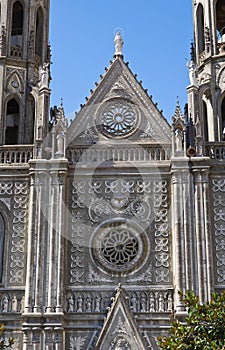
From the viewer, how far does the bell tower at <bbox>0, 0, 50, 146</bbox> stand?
24.4 metres

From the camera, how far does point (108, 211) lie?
75.1 ft

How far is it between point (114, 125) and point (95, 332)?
711 cm

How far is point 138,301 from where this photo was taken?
21625mm

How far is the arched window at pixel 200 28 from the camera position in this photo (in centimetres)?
2673

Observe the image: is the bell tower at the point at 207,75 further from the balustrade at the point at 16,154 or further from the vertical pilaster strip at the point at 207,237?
the balustrade at the point at 16,154

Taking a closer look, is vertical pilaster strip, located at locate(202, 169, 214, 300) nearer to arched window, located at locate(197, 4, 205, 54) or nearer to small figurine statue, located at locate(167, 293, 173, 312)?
small figurine statue, located at locate(167, 293, 173, 312)

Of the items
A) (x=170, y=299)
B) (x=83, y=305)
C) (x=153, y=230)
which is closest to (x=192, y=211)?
(x=153, y=230)

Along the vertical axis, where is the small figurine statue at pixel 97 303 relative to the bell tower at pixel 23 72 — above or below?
below

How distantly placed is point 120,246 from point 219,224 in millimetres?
3228

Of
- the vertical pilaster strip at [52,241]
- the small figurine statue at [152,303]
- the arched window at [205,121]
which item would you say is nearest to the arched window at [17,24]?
the vertical pilaster strip at [52,241]

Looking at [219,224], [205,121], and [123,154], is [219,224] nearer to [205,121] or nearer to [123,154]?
[123,154]

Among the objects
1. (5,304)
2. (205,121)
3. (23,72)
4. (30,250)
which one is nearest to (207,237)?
(205,121)

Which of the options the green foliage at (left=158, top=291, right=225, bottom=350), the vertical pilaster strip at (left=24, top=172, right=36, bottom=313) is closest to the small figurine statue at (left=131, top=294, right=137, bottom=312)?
the vertical pilaster strip at (left=24, top=172, right=36, bottom=313)

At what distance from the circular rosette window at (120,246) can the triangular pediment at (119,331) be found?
4.12ft
